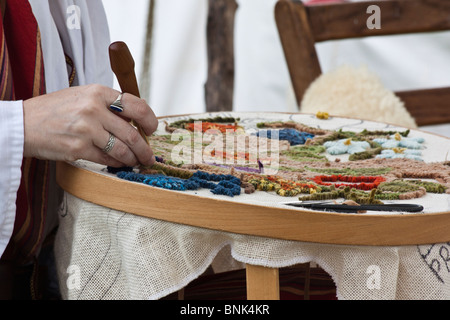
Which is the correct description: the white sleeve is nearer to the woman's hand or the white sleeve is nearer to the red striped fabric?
the woman's hand

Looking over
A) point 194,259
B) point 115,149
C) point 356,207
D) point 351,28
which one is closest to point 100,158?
point 115,149

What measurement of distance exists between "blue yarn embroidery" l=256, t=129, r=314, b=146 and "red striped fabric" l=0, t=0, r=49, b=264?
0.37 m

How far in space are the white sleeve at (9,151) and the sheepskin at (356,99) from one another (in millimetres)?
923

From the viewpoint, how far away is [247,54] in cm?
302

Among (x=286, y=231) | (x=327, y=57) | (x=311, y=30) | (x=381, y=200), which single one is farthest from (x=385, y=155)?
(x=327, y=57)

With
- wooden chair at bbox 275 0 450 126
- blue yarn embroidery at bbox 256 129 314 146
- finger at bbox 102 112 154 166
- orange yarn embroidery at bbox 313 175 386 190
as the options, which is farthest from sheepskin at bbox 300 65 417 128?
finger at bbox 102 112 154 166

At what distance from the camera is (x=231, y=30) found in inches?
93.2

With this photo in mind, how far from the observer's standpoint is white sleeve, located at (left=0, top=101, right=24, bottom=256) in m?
0.68

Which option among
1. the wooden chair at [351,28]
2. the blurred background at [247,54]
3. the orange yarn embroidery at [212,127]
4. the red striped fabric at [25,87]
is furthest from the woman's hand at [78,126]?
the blurred background at [247,54]

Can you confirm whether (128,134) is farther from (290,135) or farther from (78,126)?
(290,135)

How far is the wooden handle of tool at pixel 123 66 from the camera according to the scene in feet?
2.34

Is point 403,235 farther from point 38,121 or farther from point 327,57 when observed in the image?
point 327,57

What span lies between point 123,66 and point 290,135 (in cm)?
37

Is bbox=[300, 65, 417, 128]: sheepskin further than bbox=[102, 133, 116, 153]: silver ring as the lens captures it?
Yes
